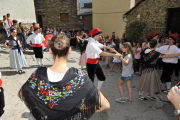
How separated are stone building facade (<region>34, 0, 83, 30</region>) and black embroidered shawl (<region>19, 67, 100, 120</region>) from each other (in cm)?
1961

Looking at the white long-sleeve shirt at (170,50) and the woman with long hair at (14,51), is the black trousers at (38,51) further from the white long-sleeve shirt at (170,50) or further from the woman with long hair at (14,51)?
the white long-sleeve shirt at (170,50)

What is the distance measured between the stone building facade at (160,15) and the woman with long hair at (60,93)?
24.7 ft

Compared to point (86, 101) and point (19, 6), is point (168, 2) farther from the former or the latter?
point (19, 6)

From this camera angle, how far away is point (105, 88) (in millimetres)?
4379

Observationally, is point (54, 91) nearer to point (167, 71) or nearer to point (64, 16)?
point (167, 71)

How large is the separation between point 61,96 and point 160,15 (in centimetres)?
820

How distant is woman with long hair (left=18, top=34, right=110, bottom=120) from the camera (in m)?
1.24

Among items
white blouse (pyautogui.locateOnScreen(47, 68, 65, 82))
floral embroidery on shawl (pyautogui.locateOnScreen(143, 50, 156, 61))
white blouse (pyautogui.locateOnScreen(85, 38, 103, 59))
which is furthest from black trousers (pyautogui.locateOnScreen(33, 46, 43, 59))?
white blouse (pyautogui.locateOnScreen(47, 68, 65, 82))

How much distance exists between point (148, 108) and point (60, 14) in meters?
19.1

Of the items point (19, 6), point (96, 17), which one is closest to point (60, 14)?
point (96, 17)

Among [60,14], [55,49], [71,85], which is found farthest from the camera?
[60,14]

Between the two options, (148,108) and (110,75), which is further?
(110,75)

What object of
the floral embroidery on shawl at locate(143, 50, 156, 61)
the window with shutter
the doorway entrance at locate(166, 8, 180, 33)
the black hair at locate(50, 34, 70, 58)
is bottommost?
the floral embroidery on shawl at locate(143, 50, 156, 61)

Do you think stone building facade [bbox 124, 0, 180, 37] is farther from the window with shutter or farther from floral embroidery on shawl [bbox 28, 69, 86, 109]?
the window with shutter
